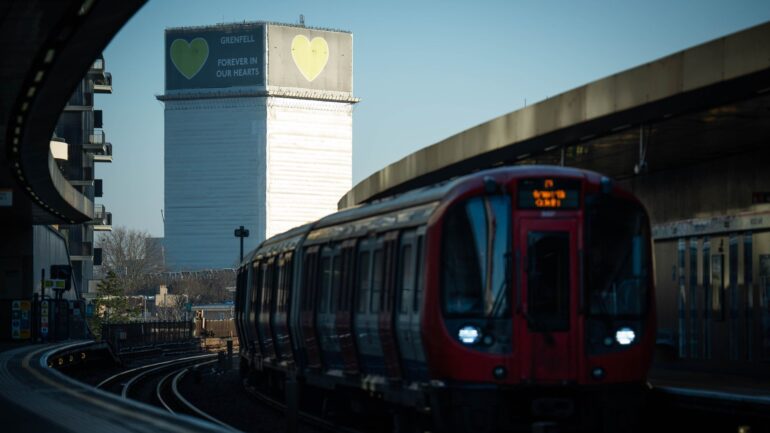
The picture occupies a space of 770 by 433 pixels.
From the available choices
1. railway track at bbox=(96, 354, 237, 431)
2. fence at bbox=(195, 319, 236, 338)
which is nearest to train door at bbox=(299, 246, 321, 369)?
railway track at bbox=(96, 354, 237, 431)

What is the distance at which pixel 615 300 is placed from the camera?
52.3 feet

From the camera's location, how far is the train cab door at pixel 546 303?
15.5 meters

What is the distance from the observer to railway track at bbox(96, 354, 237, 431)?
2706 cm

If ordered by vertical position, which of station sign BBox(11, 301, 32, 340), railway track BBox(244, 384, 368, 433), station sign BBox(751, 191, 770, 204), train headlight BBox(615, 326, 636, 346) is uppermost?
station sign BBox(751, 191, 770, 204)

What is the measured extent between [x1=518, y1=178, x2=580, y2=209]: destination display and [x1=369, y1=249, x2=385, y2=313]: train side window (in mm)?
2617

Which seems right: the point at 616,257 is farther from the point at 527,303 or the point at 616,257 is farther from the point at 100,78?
the point at 100,78

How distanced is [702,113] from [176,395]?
14.8m

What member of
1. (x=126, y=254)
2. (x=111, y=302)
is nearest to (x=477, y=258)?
(x=111, y=302)

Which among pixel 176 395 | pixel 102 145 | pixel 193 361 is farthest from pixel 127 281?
pixel 176 395

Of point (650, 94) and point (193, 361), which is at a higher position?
point (650, 94)

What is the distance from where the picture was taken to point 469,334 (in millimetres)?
15609

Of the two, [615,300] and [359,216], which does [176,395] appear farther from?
[615,300]

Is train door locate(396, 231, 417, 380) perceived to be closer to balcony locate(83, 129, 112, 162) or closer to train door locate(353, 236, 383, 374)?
train door locate(353, 236, 383, 374)

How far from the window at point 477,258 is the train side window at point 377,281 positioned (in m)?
2.05
